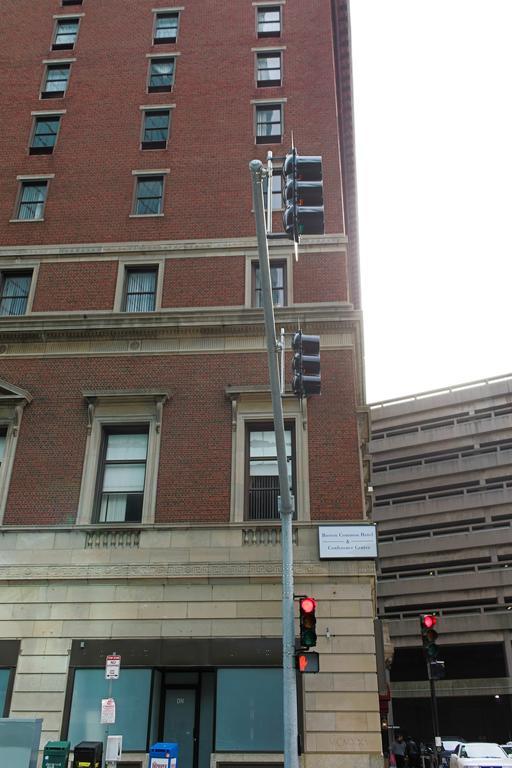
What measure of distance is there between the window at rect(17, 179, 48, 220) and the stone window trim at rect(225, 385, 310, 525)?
1050 centimetres

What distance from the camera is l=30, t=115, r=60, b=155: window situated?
26.6 metres

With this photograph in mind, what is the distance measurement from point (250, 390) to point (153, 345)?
3541 mm

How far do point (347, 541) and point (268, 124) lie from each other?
1582 centimetres

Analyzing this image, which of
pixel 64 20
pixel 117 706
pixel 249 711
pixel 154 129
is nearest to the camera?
pixel 249 711

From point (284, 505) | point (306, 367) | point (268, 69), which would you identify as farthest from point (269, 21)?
point (306, 367)

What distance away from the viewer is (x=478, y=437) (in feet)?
216

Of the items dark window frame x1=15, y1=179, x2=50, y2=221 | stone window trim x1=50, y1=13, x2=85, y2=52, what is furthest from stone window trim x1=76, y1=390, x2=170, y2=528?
stone window trim x1=50, y1=13, x2=85, y2=52

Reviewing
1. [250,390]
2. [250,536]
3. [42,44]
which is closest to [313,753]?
[250,536]

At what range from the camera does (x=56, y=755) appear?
1452 cm

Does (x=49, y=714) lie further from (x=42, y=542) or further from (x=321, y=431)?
(x=321, y=431)

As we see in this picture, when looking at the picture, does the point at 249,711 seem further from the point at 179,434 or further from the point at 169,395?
the point at 169,395

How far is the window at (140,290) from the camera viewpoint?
2306cm

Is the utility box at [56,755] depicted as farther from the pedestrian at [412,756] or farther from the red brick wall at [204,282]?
the pedestrian at [412,756]

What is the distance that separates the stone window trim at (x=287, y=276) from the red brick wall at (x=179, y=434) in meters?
2.18
